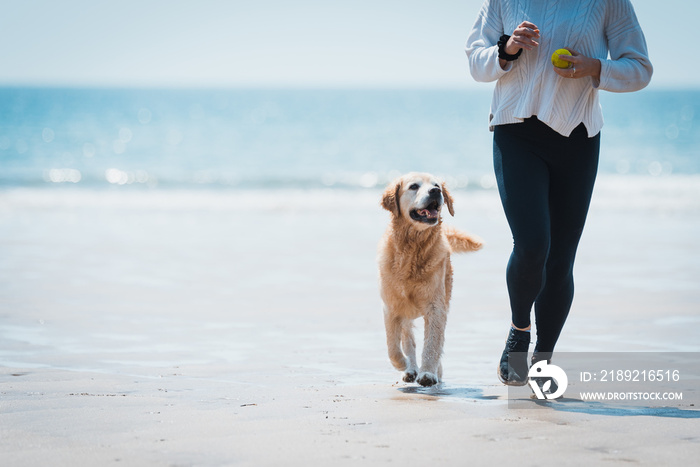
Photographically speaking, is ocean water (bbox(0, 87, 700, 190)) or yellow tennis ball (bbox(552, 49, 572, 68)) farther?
ocean water (bbox(0, 87, 700, 190))

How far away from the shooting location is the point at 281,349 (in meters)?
4.97

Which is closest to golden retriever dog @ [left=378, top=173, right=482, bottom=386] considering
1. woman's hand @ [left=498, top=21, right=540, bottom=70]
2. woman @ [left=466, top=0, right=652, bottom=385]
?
woman @ [left=466, top=0, right=652, bottom=385]

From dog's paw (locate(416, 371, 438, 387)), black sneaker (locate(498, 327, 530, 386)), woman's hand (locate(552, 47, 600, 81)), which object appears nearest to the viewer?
woman's hand (locate(552, 47, 600, 81))

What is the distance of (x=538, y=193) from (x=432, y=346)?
1194mm

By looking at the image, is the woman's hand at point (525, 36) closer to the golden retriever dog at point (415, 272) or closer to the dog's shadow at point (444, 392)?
the golden retriever dog at point (415, 272)

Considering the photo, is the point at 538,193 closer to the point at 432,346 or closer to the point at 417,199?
the point at 417,199

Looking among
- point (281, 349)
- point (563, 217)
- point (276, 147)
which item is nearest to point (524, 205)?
point (563, 217)

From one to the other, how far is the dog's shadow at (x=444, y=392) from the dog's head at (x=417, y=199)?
874mm

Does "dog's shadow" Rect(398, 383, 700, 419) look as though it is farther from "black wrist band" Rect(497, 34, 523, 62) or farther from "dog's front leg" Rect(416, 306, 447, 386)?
"black wrist band" Rect(497, 34, 523, 62)

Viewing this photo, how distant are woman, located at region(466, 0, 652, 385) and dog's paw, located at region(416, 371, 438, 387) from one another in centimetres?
58

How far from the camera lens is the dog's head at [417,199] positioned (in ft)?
14.2

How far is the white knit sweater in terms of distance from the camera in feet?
11.0
